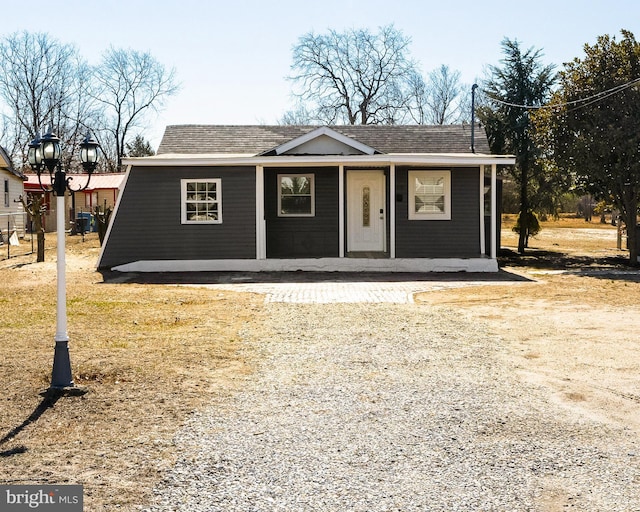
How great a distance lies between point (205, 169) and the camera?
1794 cm

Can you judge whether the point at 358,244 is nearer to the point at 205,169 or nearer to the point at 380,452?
the point at 205,169

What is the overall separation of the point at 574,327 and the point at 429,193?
9.03m

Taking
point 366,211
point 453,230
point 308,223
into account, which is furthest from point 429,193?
point 308,223

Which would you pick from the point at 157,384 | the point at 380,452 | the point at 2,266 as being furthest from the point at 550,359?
the point at 2,266

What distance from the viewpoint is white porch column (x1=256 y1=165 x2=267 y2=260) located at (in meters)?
17.7

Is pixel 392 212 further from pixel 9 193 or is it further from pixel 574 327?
pixel 9 193

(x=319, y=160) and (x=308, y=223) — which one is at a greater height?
(x=319, y=160)

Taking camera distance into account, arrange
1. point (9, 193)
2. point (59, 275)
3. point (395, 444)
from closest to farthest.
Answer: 1. point (395, 444)
2. point (59, 275)
3. point (9, 193)

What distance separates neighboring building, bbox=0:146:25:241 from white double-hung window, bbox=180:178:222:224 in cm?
1417

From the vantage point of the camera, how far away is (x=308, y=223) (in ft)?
63.1

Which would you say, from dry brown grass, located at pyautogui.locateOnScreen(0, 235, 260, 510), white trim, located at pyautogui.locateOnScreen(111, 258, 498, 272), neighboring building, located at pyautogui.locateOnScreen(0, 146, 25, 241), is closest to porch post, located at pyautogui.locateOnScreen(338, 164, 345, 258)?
white trim, located at pyautogui.locateOnScreen(111, 258, 498, 272)

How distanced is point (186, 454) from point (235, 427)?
0.63 meters

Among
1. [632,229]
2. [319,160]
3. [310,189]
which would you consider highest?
[319,160]

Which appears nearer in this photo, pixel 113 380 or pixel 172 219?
pixel 113 380
